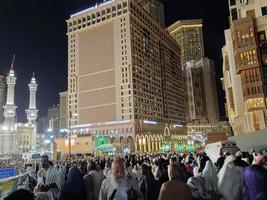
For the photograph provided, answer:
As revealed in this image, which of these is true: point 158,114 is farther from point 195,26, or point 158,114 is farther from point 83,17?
point 195,26

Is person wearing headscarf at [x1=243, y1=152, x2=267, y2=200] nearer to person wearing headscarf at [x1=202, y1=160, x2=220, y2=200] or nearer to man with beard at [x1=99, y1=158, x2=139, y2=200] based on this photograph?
person wearing headscarf at [x1=202, y1=160, x2=220, y2=200]

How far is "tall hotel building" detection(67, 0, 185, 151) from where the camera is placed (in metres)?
89.2

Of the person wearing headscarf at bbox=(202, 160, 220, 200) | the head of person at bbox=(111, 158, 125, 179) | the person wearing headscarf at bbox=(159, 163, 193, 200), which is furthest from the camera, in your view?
the person wearing headscarf at bbox=(202, 160, 220, 200)

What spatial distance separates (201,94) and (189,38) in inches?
1810

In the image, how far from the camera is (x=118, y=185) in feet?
15.6

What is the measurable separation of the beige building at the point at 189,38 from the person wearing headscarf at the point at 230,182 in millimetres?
176082

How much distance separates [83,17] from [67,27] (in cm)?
836

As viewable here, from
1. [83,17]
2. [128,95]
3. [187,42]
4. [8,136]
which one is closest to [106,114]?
[128,95]

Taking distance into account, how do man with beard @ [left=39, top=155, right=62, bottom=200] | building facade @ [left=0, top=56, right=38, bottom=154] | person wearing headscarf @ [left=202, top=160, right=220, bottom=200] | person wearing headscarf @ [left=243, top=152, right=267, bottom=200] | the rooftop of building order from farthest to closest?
the rooftop of building, building facade @ [left=0, top=56, right=38, bottom=154], man with beard @ [left=39, top=155, right=62, bottom=200], person wearing headscarf @ [left=202, top=160, right=220, bottom=200], person wearing headscarf @ [left=243, top=152, right=267, bottom=200]

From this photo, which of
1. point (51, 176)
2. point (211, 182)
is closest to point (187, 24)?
point (51, 176)

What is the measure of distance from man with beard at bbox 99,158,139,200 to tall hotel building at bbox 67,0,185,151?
78.1 metres

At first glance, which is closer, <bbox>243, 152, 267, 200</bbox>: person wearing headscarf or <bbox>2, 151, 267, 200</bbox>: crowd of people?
<bbox>2, 151, 267, 200</bbox>: crowd of people

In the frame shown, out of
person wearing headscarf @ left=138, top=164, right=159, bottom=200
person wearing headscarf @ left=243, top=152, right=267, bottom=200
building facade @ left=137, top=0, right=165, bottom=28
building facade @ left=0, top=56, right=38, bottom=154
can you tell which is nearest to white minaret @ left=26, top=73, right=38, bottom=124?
building facade @ left=0, top=56, right=38, bottom=154

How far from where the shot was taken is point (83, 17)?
10288 centimetres
